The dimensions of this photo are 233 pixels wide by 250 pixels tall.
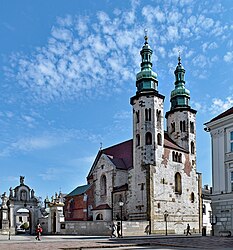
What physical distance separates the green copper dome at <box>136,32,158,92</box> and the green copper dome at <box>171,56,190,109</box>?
6.30 metres

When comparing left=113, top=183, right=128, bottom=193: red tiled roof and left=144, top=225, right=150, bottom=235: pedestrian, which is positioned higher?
left=113, top=183, right=128, bottom=193: red tiled roof

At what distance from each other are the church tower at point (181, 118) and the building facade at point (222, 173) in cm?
2486

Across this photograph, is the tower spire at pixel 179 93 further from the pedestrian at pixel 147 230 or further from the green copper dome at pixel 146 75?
the pedestrian at pixel 147 230

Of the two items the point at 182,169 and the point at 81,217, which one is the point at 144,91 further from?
the point at 81,217

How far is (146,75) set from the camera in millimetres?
52875

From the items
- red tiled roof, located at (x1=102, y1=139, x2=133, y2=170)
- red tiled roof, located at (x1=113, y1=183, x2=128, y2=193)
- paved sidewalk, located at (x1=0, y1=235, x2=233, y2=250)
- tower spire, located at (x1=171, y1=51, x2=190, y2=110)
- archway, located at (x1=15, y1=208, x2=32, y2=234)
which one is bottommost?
archway, located at (x1=15, y1=208, x2=32, y2=234)

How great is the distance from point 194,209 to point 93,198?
580 inches

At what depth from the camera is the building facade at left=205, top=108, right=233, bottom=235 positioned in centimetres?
2956

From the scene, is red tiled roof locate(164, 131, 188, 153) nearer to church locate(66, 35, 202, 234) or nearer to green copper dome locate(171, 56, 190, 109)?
church locate(66, 35, 202, 234)

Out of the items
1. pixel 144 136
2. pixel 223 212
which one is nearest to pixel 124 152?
pixel 144 136

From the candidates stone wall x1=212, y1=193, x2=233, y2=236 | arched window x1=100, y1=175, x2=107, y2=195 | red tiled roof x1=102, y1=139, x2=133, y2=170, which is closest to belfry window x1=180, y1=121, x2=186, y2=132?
red tiled roof x1=102, y1=139, x2=133, y2=170

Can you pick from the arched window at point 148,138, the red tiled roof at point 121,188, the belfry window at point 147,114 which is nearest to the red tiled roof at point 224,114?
the arched window at point 148,138

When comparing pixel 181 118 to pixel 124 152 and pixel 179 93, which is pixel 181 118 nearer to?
pixel 179 93

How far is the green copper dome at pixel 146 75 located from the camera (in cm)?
5269
